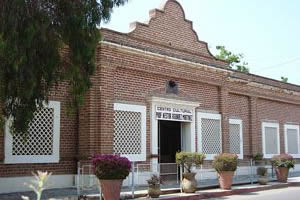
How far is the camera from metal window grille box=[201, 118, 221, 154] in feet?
68.5

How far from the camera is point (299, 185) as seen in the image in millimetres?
20750

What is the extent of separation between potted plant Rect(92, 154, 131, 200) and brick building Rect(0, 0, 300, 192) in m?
3.18

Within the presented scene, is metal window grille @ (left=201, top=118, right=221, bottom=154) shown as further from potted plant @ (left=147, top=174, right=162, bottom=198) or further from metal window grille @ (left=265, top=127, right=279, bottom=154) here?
potted plant @ (left=147, top=174, right=162, bottom=198)

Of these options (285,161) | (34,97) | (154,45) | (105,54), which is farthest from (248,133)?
(34,97)

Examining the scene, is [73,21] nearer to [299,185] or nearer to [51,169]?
[51,169]

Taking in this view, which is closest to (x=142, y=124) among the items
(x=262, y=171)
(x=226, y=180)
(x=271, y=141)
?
(x=226, y=180)

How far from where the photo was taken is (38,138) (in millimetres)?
15297

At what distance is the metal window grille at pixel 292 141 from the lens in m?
28.3

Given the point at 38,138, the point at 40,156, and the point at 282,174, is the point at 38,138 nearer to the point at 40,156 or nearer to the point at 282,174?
the point at 40,156

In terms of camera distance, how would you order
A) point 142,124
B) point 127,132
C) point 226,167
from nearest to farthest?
point 127,132
point 226,167
point 142,124

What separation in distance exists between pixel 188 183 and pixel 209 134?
5647mm

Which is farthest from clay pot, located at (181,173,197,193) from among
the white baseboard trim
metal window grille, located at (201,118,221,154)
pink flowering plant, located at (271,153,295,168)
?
pink flowering plant, located at (271,153,295,168)

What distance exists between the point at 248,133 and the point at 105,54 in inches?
448

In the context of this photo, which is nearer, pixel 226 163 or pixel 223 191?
pixel 223 191
